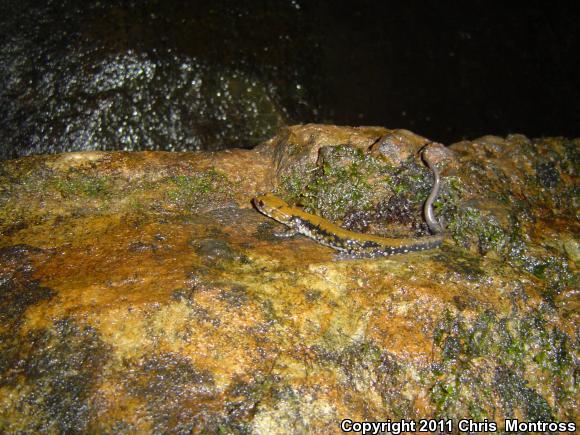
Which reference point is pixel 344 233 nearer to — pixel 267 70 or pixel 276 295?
pixel 276 295

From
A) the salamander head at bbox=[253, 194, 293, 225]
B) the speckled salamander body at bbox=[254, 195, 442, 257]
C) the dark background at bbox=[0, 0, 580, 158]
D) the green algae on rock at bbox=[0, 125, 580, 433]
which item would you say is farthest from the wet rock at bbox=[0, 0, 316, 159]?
the speckled salamander body at bbox=[254, 195, 442, 257]

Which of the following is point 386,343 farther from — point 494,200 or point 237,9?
point 237,9

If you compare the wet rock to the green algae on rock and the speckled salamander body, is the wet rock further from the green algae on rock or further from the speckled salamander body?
the speckled salamander body

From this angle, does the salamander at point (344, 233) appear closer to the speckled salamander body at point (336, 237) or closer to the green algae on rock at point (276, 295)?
the speckled salamander body at point (336, 237)

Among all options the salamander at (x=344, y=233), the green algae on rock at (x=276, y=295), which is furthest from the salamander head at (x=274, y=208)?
the green algae on rock at (x=276, y=295)

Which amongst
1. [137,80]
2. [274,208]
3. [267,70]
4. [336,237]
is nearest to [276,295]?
[336,237]

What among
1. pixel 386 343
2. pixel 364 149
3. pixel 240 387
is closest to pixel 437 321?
pixel 386 343

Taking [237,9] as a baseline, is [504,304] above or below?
below
